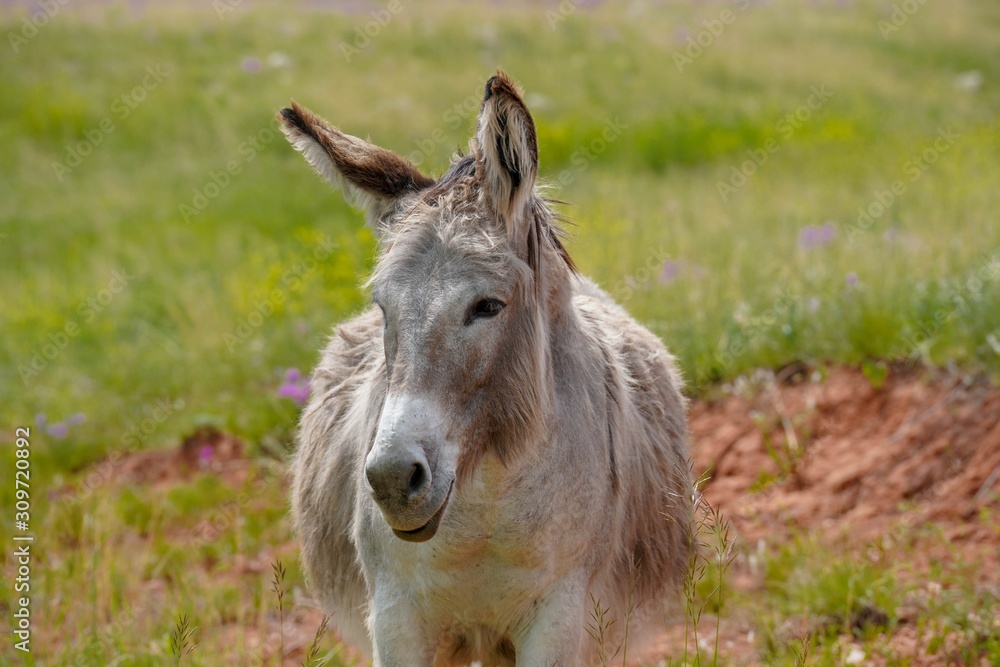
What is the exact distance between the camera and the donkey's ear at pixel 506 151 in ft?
9.44

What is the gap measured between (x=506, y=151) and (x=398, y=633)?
152cm

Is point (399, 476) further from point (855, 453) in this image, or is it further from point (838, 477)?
point (855, 453)

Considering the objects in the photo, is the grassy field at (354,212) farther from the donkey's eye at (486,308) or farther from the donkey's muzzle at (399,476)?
the donkey's muzzle at (399,476)

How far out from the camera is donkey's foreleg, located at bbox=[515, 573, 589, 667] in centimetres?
317

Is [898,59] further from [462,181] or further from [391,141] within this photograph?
[462,181]

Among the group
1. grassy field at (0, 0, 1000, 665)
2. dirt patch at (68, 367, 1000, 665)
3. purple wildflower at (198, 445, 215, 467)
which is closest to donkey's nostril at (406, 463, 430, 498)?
grassy field at (0, 0, 1000, 665)

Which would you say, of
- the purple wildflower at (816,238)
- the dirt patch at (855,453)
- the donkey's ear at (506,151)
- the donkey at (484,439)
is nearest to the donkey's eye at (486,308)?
the donkey at (484,439)

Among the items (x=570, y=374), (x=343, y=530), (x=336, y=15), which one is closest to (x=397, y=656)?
(x=343, y=530)

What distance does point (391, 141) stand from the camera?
558 inches

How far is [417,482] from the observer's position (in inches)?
103

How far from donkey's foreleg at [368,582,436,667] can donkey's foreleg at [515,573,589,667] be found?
31cm

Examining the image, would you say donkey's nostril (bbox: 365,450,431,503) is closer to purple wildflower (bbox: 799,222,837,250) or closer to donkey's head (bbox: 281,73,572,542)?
donkey's head (bbox: 281,73,572,542)

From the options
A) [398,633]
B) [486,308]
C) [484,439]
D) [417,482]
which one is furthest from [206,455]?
[417,482]

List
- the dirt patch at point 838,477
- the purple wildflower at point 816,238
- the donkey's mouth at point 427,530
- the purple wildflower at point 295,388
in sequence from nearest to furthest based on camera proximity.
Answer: the donkey's mouth at point 427,530, the dirt patch at point 838,477, the purple wildflower at point 295,388, the purple wildflower at point 816,238
